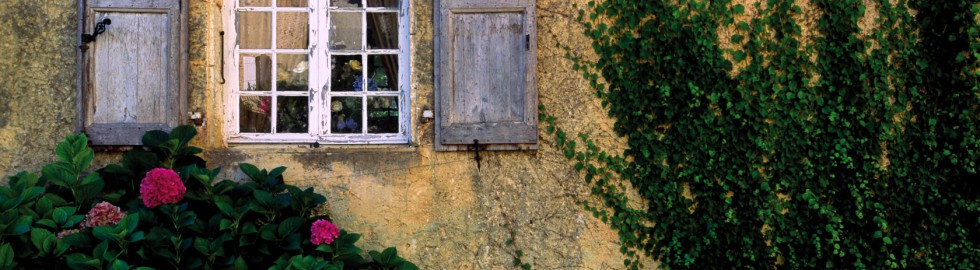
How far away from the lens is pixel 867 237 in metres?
→ 4.50

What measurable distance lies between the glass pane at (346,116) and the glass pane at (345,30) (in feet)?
0.92

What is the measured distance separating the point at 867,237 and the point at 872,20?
1.08 metres

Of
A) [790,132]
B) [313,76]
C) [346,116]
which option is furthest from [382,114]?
[790,132]

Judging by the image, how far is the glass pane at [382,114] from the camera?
4797mm

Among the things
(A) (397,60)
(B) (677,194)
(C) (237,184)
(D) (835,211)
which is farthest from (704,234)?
(C) (237,184)

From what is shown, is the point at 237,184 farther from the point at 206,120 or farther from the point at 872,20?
the point at 872,20

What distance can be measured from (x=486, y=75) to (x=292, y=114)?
41.6 inches

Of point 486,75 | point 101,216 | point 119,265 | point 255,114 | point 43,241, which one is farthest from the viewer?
point 255,114

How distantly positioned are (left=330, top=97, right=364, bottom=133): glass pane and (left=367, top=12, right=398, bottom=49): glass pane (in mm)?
309

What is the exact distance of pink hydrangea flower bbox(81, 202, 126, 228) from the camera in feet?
13.1

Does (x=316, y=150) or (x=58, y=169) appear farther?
(x=316, y=150)

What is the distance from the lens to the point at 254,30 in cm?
480

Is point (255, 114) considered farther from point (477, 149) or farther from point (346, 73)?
point (477, 149)

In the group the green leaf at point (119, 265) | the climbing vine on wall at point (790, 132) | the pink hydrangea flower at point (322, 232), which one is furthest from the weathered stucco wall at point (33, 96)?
the climbing vine on wall at point (790, 132)
